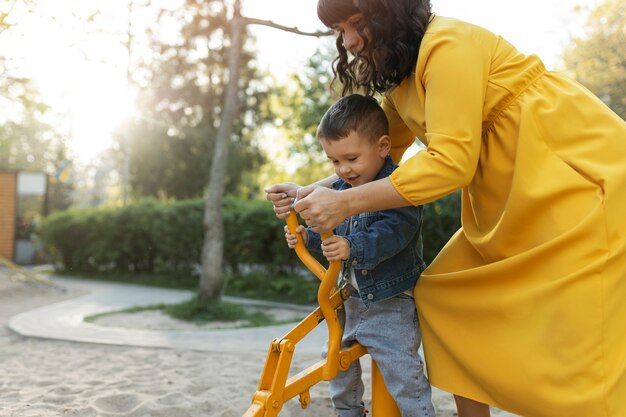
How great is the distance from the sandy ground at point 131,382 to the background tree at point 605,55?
10.4m

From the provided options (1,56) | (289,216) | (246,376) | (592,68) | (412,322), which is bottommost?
(246,376)

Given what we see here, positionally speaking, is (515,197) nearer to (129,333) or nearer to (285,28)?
(285,28)

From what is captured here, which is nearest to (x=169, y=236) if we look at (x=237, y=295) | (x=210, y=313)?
(x=237, y=295)

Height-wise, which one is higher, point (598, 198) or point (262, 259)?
point (598, 198)

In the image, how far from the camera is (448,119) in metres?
1.58

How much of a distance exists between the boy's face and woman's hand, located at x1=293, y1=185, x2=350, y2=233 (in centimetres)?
38

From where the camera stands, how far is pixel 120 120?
27.3 m

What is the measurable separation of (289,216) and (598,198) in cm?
87

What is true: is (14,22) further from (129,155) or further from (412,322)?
(129,155)

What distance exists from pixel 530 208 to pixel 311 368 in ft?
2.77

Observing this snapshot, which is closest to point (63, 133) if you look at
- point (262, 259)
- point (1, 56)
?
point (262, 259)

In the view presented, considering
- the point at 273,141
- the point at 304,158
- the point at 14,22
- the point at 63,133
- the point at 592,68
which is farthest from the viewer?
the point at 63,133

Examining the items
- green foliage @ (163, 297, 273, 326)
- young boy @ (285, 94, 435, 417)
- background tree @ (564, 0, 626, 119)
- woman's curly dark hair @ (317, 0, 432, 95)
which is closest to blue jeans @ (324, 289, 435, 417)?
young boy @ (285, 94, 435, 417)

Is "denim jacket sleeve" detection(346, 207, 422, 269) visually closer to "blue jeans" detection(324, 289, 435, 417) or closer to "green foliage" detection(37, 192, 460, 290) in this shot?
"blue jeans" detection(324, 289, 435, 417)
